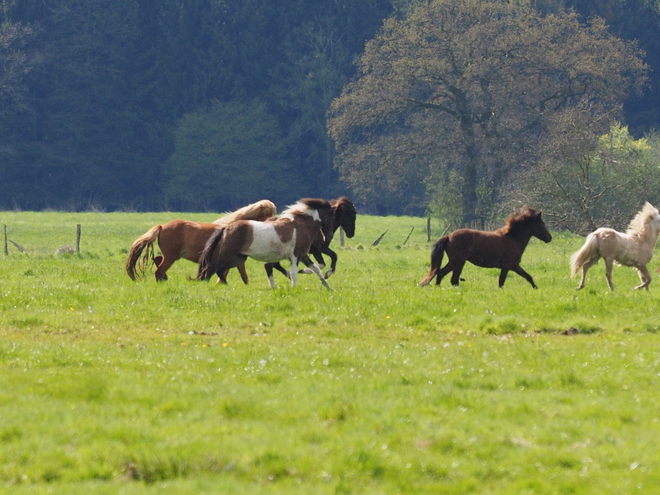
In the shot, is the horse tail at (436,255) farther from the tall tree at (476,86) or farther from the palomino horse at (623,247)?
the tall tree at (476,86)

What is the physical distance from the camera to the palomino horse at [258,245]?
62.8ft

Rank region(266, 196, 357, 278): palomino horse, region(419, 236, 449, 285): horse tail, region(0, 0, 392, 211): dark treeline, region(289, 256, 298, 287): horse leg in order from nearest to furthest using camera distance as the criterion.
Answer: region(289, 256, 298, 287): horse leg → region(419, 236, 449, 285): horse tail → region(266, 196, 357, 278): palomino horse → region(0, 0, 392, 211): dark treeline

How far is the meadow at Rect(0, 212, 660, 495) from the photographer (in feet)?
25.1

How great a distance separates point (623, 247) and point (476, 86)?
1421 inches

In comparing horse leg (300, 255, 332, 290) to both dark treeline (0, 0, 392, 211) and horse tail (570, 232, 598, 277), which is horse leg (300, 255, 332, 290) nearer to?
horse tail (570, 232, 598, 277)

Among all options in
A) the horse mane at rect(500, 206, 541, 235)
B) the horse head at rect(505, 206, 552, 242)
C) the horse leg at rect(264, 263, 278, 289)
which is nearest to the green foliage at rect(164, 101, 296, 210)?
the horse head at rect(505, 206, 552, 242)

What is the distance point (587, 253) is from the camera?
19.6 metres

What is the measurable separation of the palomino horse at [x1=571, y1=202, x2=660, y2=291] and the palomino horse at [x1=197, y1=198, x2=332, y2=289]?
16.2 feet

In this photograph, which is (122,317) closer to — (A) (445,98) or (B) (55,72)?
(A) (445,98)

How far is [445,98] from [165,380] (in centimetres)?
4706

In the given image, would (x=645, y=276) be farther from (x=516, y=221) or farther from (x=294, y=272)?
(x=294, y=272)

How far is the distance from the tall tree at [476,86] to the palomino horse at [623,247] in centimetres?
3139

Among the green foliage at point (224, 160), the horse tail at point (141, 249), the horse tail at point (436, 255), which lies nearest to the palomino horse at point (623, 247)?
the horse tail at point (436, 255)

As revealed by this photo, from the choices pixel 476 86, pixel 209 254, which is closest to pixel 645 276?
pixel 209 254
